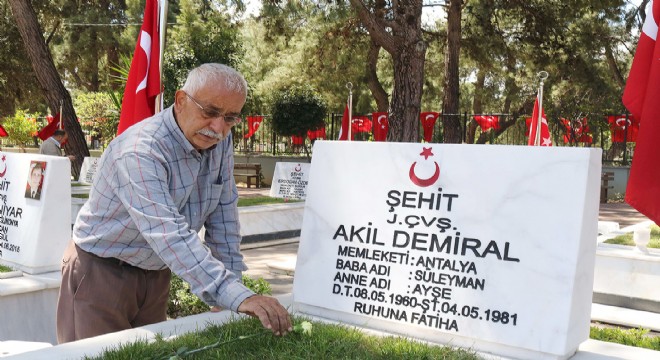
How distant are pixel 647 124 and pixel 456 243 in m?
1.75

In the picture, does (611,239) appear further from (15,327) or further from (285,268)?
(15,327)

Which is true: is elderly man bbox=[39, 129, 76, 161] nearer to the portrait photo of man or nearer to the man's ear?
the portrait photo of man

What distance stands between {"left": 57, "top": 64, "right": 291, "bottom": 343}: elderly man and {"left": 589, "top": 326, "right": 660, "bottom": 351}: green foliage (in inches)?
122

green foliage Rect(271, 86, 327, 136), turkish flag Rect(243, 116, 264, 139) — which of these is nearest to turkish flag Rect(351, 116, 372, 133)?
green foliage Rect(271, 86, 327, 136)

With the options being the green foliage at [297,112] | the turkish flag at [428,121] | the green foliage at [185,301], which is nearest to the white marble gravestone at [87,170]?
the green foliage at [297,112]

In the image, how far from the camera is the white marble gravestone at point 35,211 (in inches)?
235

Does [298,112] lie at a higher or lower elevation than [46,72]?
lower

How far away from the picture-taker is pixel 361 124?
21.8m

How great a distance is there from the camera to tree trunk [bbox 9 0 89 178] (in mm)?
14102

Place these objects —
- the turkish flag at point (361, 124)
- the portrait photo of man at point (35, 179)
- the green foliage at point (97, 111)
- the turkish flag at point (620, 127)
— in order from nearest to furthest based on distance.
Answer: the portrait photo of man at point (35, 179) < the turkish flag at point (620, 127) < the turkish flag at point (361, 124) < the green foliage at point (97, 111)

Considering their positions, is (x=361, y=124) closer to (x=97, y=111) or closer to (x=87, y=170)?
(x=87, y=170)

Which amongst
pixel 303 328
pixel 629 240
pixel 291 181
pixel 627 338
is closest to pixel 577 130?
pixel 291 181

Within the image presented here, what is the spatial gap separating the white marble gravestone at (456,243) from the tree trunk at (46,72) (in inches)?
498

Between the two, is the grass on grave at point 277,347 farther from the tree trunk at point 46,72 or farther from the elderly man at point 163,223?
the tree trunk at point 46,72
